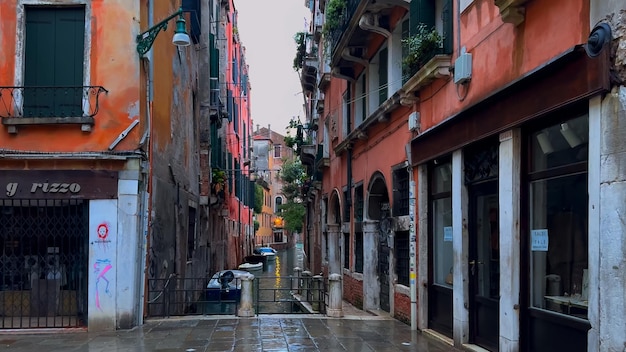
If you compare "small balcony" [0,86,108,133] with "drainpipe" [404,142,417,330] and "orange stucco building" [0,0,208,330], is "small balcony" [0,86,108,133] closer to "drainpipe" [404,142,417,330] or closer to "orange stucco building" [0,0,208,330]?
"orange stucco building" [0,0,208,330]

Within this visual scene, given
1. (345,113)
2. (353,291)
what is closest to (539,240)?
(353,291)

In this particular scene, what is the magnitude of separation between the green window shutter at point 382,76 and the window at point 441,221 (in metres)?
3.78

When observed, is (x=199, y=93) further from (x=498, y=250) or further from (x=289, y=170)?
(x=289, y=170)

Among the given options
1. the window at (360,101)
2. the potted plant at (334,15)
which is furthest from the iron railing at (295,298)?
the potted plant at (334,15)

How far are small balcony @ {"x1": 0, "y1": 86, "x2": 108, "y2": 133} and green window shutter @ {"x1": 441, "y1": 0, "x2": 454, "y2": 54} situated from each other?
5.89 metres

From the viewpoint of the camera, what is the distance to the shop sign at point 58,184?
10472 millimetres

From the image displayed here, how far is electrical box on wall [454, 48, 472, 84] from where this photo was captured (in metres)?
8.18

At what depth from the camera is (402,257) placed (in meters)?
11.9

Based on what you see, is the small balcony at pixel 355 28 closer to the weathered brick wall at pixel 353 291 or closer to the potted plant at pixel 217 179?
the weathered brick wall at pixel 353 291

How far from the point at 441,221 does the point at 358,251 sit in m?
6.11

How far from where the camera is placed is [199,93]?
19.8m

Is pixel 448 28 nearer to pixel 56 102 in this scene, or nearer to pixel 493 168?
pixel 493 168

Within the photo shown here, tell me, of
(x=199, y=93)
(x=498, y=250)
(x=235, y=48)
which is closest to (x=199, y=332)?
(x=498, y=250)

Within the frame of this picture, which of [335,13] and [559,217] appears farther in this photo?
[335,13]
